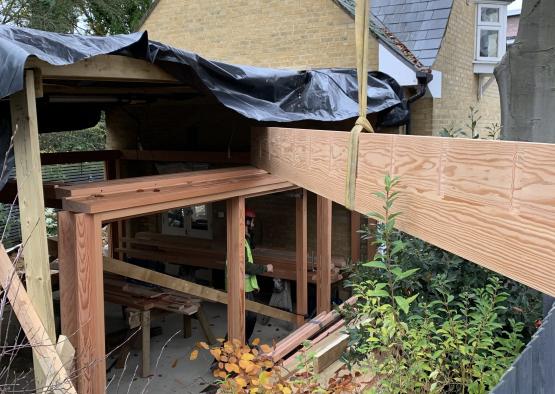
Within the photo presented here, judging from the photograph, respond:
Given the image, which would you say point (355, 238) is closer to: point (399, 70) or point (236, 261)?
point (399, 70)

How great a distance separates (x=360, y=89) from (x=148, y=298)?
5306 millimetres

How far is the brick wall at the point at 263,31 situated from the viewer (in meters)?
9.73

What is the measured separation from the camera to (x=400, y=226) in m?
2.08

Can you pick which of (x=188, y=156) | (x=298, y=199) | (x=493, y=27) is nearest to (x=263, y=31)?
(x=188, y=156)

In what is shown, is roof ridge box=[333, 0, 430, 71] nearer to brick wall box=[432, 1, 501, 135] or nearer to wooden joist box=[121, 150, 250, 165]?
brick wall box=[432, 1, 501, 135]

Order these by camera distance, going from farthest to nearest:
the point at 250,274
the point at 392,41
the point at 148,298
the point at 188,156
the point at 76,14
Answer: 1. the point at 76,14
2. the point at 392,41
3. the point at 188,156
4. the point at 250,274
5. the point at 148,298

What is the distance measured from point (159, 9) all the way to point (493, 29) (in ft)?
25.6

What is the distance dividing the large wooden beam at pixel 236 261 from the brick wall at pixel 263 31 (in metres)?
4.98

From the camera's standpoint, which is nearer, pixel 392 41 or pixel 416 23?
pixel 392 41

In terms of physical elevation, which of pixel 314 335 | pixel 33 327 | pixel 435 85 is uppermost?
pixel 435 85

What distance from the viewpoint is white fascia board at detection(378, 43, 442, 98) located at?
342 inches

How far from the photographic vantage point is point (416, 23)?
1016 cm

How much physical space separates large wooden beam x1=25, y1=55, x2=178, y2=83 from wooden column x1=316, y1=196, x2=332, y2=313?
3594 millimetres

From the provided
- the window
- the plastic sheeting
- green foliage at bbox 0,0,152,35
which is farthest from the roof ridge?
green foliage at bbox 0,0,152,35
